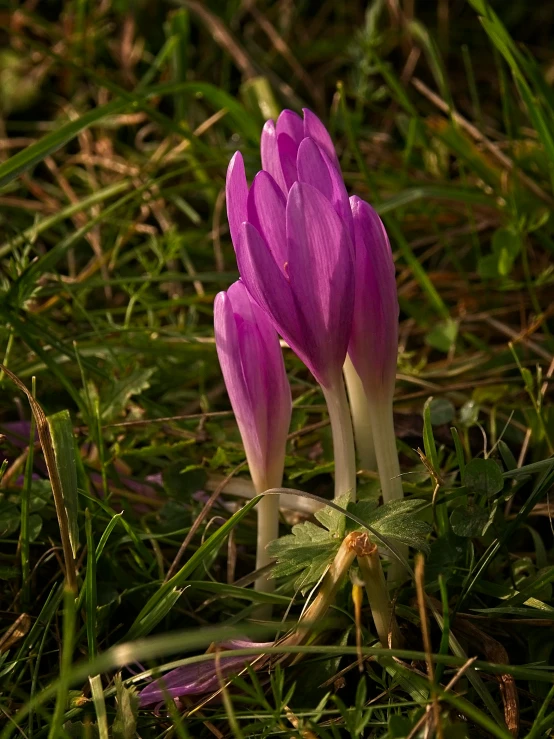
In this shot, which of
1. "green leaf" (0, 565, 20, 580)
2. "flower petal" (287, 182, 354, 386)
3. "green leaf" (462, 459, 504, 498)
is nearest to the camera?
"flower petal" (287, 182, 354, 386)

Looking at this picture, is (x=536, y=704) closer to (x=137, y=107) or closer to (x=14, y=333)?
(x=14, y=333)

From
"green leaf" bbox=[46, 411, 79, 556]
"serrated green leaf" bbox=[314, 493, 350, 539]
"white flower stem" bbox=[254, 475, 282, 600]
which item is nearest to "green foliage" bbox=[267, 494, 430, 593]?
"serrated green leaf" bbox=[314, 493, 350, 539]

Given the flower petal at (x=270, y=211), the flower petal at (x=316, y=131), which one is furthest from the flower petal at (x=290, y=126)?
the flower petal at (x=270, y=211)

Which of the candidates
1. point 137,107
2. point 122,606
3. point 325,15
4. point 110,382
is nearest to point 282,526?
point 122,606

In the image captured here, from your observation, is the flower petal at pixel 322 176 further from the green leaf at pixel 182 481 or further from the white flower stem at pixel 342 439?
the green leaf at pixel 182 481

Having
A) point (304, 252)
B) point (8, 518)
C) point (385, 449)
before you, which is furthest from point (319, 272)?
point (8, 518)

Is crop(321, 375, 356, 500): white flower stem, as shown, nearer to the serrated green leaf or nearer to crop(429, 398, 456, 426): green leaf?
the serrated green leaf
